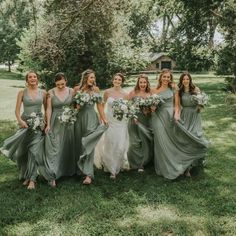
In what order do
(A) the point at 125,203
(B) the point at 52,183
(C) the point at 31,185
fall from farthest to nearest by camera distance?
(B) the point at 52,183 → (C) the point at 31,185 → (A) the point at 125,203

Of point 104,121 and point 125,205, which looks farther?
point 104,121

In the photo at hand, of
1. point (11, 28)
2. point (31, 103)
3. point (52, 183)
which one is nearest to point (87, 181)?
point (52, 183)

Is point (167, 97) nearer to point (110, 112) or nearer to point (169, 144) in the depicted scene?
point (169, 144)

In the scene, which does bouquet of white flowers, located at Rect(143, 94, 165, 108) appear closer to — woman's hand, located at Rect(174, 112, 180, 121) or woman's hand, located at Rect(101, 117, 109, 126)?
woman's hand, located at Rect(174, 112, 180, 121)

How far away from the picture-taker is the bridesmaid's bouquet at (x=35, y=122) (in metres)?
8.44

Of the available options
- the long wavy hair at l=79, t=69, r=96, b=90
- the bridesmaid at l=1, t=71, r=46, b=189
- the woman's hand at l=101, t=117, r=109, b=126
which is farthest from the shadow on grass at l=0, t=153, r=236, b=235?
the long wavy hair at l=79, t=69, r=96, b=90

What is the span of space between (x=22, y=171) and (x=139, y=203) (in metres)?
2.82

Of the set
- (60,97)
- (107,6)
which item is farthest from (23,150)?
(107,6)

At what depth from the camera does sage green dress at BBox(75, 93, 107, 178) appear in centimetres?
890

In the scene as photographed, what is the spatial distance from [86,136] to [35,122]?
1.19 metres

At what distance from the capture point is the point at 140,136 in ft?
32.2

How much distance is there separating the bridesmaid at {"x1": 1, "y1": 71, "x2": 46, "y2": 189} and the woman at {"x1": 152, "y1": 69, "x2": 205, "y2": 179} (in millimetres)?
2669

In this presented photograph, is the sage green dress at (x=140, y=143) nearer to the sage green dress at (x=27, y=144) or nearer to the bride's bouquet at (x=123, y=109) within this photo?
the bride's bouquet at (x=123, y=109)

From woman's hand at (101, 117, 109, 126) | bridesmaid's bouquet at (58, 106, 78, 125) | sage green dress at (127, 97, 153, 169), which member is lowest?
sage green dress at (127, 97, 153, 169)
